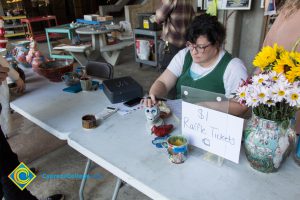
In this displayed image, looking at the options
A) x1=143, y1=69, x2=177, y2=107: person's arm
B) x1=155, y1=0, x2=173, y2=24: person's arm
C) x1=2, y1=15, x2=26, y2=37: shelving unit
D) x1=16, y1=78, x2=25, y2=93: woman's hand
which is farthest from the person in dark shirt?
x1=2, y1=15, x2=26, y2=37: shelving unit

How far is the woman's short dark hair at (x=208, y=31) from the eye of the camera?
1.31m

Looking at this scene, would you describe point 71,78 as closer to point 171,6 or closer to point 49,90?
point 49,90

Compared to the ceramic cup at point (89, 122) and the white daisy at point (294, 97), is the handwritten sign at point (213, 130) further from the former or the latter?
the ceramic cup at point (89, 122)

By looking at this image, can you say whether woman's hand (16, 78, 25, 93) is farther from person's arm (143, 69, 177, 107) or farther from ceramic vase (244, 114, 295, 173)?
ceramic vase (244, 114, 295, 173)

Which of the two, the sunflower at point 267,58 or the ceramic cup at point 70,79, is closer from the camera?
the sunflower at point 267,58

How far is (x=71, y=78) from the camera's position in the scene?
1792 millimetres

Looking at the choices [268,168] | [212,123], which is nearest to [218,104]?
[212,123]

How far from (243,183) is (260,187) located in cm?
5

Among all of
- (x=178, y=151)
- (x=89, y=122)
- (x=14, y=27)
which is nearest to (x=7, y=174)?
(x=89, y=122)

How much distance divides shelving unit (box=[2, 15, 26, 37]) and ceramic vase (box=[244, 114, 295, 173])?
8.12m

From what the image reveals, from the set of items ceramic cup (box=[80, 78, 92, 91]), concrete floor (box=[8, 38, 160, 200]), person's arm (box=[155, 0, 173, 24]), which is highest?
person's arm (box=[155, 0, 173, 24])

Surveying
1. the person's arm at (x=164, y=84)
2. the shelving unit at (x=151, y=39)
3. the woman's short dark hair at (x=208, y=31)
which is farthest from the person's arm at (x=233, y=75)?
the shelving unit at (x=151, y=39)

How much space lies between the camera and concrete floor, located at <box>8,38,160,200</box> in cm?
186

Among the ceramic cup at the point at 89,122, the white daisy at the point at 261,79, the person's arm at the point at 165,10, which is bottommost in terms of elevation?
the ceramic cup at the point at 89,122
